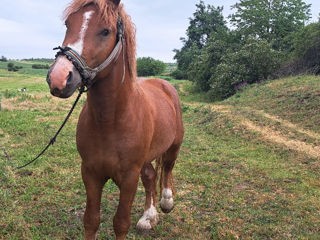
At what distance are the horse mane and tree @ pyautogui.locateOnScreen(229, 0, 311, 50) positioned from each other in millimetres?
28319

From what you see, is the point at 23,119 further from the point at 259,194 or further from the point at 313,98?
the point at 313,98

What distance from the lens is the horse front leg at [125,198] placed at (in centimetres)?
254

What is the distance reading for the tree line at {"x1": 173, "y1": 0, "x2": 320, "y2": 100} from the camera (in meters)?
19.8

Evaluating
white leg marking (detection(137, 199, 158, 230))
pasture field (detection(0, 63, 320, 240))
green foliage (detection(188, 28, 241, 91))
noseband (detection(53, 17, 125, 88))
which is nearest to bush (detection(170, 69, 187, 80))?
green foliage (detection(188, 28, 241, 91))

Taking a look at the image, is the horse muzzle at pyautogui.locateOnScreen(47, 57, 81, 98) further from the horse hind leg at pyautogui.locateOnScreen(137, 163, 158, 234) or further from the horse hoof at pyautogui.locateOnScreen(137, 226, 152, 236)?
the horse hoof at pyautogui.locateOnScreen(137, 226, 152, 236)

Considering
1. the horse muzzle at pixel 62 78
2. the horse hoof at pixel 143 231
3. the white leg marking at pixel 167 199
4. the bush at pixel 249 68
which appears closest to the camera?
the horse muzzle at pixel 62 78

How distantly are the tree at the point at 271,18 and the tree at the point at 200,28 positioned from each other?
648 inches

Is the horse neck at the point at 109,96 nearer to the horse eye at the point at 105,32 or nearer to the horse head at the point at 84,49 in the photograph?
the horse head at the point at 84,49

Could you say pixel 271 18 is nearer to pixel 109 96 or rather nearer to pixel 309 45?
pixel 309 45

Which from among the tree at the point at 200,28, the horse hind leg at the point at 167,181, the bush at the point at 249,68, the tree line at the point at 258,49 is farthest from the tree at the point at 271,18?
the horse hind leg at the point at 167,181

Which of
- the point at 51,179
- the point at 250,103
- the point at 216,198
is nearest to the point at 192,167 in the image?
the point at 216,198

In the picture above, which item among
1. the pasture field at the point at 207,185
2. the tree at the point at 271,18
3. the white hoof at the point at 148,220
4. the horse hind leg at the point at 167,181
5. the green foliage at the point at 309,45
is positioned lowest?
the pasture field at the point at 207,185

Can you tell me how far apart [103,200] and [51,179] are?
1.19m

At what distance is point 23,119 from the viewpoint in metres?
10.0
